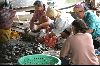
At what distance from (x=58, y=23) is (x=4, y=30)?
1.43 m

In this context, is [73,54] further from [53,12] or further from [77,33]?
[53,12]

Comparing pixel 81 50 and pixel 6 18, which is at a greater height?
pixel 6 18

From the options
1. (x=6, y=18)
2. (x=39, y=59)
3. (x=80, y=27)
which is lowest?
(x=39, y=59)

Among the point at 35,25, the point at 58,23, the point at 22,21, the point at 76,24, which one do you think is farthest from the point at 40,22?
the point at 76,24

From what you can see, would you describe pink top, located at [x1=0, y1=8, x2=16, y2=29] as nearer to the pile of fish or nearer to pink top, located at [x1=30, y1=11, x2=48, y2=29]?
the pile of fish

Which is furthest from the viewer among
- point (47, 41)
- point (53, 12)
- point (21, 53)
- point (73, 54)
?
point (53, 12)

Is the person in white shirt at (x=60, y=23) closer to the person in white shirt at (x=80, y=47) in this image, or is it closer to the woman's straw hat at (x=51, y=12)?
the woman's straw hat at (x=51, y=12)

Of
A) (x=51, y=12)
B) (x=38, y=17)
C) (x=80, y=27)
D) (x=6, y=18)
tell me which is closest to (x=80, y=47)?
(x=80, y=27)

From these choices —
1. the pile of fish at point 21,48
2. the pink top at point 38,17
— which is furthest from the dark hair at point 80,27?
the pink top at point 38,17

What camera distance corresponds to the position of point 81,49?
4766 mm

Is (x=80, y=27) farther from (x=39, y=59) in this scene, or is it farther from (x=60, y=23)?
(x=60, y=23)

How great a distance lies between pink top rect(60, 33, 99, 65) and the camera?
15.6ft

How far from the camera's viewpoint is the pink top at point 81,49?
4.76m

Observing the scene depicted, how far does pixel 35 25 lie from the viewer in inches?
313
